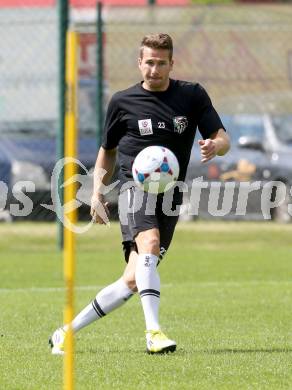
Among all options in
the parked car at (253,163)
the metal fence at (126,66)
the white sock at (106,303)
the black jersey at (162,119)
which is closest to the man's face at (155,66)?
the black jersey at (162,119)

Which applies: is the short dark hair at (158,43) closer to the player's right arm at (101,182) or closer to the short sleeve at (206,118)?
the short sleeve at (206,118)

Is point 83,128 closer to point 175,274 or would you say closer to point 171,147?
point 175,274

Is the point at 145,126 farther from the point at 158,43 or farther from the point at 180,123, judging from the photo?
the point at 158,43

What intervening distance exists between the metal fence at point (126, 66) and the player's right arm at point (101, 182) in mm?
8482

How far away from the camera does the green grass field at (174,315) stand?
22.1ft

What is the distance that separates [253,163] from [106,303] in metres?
11.0

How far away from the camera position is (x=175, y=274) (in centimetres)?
1289

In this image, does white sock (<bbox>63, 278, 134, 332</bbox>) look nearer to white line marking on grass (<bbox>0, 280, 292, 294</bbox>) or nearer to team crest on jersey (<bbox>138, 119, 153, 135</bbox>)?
team crest on jersey (<bbox>138, 119, 153, 135</bbox>)

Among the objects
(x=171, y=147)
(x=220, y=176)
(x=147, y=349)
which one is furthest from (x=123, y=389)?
(x=220, y=176)

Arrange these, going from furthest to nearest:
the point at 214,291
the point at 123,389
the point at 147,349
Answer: the point at 214,291 → the point at 147,349 → the point at 123,389

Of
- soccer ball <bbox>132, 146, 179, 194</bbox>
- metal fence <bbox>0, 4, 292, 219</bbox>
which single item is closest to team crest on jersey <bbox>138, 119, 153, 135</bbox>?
soccer ball <bbox>132, 146, 179, 194</bbox>

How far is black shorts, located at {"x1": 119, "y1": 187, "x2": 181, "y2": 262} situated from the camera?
770 cm

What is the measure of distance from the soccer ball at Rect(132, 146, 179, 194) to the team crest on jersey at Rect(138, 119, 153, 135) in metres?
0.51

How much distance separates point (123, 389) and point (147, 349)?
4.16ft
